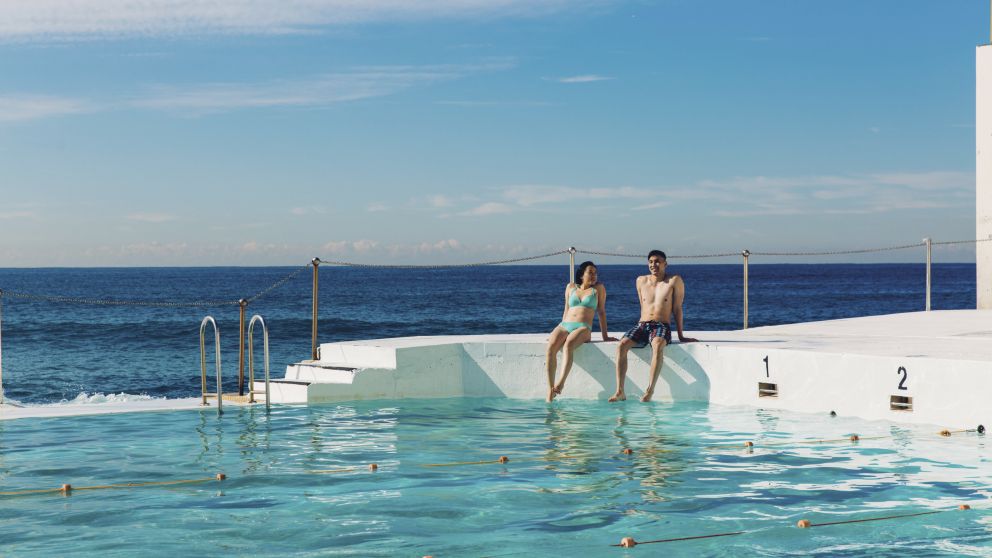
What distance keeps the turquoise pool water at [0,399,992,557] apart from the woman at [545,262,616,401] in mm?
856

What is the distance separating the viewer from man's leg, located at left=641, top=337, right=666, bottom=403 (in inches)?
431

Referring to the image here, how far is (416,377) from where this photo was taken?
11.5 metres

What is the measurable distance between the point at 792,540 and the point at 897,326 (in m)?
9.14

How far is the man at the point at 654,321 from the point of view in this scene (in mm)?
10984

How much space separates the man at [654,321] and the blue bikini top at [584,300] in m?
0.48

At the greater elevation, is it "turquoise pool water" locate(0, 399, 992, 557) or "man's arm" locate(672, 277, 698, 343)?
"man's arm" locate(672, 277, 698, 343)

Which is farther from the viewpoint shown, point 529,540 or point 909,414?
point 909,414

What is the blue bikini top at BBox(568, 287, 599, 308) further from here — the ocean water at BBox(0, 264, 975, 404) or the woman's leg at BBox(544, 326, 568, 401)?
the ocean water at BBox(0, 264, 975, 404)

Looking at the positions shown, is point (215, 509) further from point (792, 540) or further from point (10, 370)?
point (10, 370)

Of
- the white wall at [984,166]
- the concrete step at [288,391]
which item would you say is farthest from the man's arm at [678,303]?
the white wall at [984,166]

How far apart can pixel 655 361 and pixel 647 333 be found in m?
0.35

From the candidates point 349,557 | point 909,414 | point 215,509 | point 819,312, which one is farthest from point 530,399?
point 819,312

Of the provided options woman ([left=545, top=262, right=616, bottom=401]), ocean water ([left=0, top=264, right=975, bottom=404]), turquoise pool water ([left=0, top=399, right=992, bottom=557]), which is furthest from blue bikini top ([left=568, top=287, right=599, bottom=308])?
ocean water ([left=0, top=264, right=975, bottom=404])

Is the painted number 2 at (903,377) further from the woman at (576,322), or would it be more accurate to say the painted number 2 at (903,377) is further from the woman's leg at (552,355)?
the woman's leg at (552,355)
